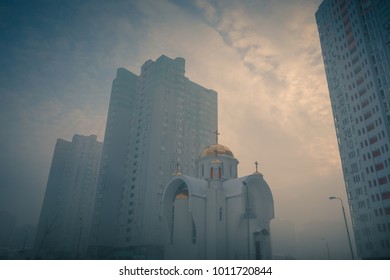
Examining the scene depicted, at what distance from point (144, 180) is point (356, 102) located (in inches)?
1584

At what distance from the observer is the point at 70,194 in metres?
76.6

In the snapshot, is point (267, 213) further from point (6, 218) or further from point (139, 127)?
point (6, 218)

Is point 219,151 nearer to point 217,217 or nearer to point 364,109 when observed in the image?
point 217,217

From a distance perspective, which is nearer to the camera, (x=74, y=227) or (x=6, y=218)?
(x=74, y=227)

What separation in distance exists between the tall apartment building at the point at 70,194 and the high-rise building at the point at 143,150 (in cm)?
1914

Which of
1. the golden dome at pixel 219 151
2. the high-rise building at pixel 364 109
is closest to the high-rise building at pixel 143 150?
the golden dome at pixel 219 151

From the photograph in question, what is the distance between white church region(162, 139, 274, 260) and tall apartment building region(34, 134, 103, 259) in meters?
48.3

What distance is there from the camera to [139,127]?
57.6 m

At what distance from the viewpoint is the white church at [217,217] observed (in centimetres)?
2403

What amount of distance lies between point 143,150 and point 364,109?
40713 millimetres

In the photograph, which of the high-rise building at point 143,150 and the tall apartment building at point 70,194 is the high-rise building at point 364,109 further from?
the tall apartment building at point 70,194

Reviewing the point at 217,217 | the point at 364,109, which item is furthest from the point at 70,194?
the point at 364,109

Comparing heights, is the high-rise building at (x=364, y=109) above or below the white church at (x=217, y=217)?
above
